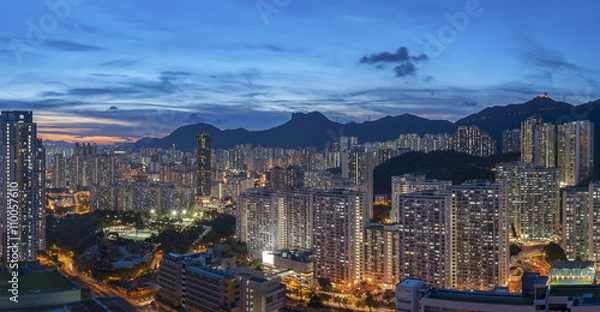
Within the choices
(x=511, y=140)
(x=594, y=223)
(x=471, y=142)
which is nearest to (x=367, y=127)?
(x=471, y=142)

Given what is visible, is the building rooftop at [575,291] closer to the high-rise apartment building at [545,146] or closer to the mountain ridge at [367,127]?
the high-rise apartment building at [545,146]

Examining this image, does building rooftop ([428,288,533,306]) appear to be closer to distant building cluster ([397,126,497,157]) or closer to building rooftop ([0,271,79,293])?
building rooftop ([0,271,79,293])

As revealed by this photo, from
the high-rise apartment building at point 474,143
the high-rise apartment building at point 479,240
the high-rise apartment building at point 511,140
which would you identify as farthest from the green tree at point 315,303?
the high-rise apartment building at point 511,140

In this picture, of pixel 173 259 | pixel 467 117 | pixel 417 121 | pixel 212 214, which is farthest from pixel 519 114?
pixel 173 259

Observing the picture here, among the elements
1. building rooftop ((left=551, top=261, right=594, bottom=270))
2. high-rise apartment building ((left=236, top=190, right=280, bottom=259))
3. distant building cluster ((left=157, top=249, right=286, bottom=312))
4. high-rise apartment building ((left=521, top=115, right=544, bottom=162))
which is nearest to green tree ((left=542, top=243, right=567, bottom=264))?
building rooftop ((left=551, top=261, right=594, bottom=270))

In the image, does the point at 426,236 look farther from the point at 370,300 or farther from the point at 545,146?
the point at 545,146
